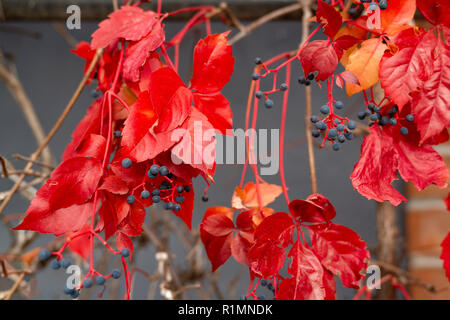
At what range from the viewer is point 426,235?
932 mm

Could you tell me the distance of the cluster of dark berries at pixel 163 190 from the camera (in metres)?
0.38

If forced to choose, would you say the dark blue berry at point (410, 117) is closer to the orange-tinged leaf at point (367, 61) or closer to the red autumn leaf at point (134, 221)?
the orange-tinged leaf at point (367, 61)

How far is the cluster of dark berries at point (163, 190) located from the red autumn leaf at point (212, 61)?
97 mm

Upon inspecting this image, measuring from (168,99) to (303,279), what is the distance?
0.22 meters

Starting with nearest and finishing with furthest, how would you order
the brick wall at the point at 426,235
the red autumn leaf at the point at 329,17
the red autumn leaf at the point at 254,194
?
the red autumn leaf at the point at 329,17 → the red autumn leaf at the point at 254,194 → the brick wall at the point at 426,235

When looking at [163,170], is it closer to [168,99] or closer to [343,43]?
[168,99]

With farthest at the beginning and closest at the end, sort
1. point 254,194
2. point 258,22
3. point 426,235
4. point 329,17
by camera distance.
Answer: point 426,235, point 258,22, point 254,194, point 329,17

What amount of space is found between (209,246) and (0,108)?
0.86 meters

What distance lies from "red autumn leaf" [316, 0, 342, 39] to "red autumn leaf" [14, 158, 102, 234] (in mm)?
252

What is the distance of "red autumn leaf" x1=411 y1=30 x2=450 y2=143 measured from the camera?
14.8 inches

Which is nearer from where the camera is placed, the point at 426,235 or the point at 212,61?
the point at 212,61

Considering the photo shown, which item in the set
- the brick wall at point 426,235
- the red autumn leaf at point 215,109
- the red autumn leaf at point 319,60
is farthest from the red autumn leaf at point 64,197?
the brick wall at point 426,235

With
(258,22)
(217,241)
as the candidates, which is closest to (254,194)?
(217,241)
